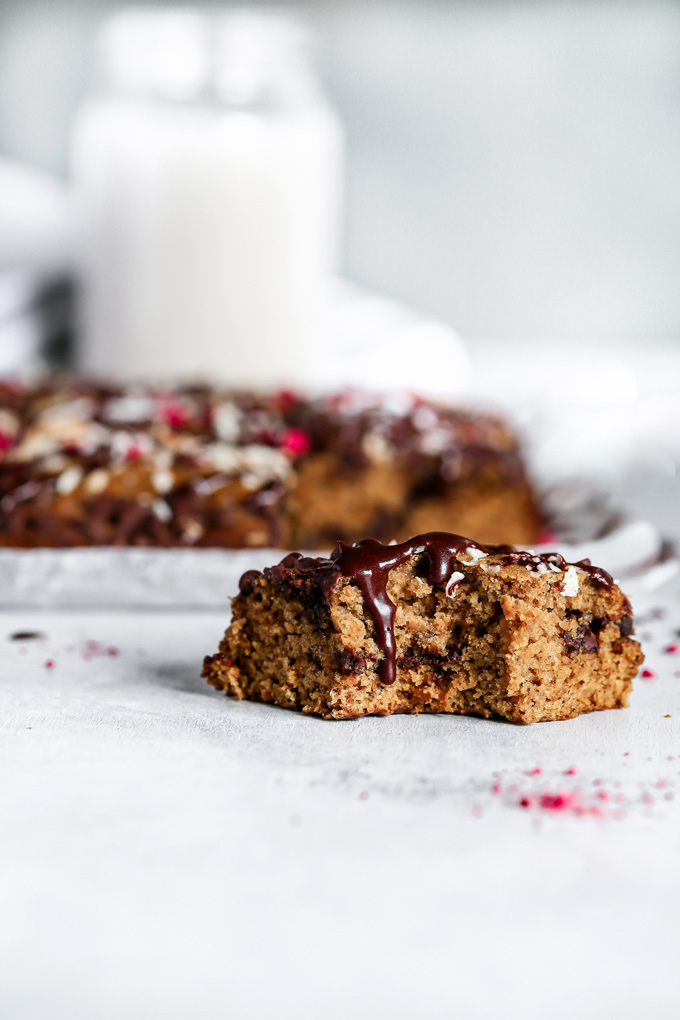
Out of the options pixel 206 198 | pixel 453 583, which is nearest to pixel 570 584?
pixel 453 583

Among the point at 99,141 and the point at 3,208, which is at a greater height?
the point at 99,141

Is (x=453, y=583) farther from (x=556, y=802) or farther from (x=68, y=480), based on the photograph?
(x=68, y=480)

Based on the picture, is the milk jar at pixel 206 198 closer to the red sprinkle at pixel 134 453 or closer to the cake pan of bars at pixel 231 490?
the cake pan of bars at pixel 231 490

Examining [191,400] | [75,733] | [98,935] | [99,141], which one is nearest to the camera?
[98,935]

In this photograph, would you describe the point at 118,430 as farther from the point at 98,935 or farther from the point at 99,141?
the point at 98,935

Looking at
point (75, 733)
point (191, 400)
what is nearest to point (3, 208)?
point (191, 400)

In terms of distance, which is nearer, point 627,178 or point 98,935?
point 98,935

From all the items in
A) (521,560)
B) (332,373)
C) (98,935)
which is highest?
(521,560)

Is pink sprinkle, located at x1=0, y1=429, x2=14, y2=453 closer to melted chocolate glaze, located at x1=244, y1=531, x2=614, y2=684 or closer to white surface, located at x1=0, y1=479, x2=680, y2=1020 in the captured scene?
white surface, located at x1=0, y1=479, x2=680, y2=1020

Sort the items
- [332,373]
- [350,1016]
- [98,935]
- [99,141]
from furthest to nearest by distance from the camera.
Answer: [332,373] < [99,141] < [98,935] < [350,1016]
